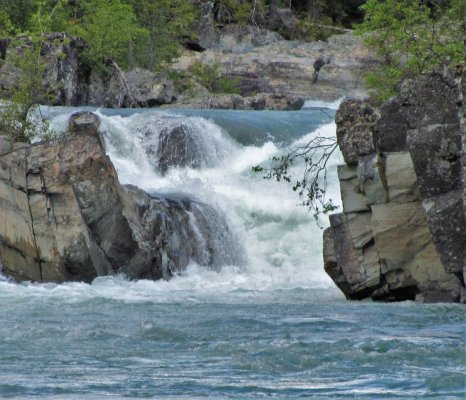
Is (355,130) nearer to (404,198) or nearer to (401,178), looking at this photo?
(401,178)

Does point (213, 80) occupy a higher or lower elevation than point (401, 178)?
higher

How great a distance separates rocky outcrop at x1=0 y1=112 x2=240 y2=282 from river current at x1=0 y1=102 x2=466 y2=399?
56 cm

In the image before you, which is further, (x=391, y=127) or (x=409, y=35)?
(x=409, y=35)

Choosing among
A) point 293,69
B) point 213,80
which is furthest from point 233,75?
point 293,69

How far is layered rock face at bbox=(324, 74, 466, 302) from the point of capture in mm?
17312

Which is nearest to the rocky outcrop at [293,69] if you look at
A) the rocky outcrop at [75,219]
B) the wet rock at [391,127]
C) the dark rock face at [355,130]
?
the rocky outcrop at [75,219]

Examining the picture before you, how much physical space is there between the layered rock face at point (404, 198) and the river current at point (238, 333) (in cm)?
65

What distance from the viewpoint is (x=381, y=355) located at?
1263 cm

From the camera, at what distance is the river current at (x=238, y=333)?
36.6ft

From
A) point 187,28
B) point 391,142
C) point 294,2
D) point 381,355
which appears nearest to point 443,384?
point 381,355

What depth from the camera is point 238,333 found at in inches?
581

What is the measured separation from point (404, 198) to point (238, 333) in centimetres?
494

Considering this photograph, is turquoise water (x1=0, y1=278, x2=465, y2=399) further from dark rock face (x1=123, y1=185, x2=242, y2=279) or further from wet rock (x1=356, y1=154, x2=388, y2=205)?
dark rock face (x1=123, y1=185, x2=242, y2=279)

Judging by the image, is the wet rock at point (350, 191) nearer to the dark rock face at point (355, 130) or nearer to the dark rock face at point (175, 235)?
the dark rock face at point (355, 130)
